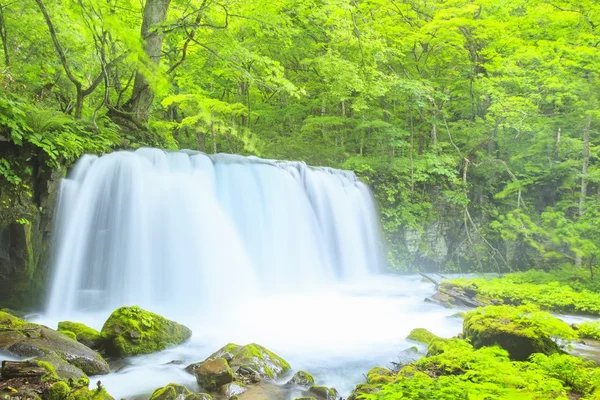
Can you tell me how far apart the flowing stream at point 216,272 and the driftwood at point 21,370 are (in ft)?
3.01

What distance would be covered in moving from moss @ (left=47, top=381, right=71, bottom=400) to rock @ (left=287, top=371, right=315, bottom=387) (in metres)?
2.04

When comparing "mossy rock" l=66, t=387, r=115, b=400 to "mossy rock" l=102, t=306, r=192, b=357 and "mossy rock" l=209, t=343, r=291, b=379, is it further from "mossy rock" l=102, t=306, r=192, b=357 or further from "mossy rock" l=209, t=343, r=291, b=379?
"mossy rock" l=102, t=306, r=192, b=357

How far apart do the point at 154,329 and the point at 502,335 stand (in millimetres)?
4171

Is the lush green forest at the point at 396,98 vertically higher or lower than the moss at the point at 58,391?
higher

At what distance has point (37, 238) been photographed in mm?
6293

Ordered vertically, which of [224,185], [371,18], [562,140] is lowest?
[224,185]

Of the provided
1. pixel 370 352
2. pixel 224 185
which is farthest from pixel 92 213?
pixel 370 352

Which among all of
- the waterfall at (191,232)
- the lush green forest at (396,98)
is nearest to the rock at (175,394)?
the waterfall at (191,232)

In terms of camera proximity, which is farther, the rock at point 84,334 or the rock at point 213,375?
the rock at point 84,334

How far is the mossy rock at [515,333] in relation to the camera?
409cm

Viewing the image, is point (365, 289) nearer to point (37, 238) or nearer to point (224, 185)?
point (224, 185)

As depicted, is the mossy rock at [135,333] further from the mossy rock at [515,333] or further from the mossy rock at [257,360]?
the mossy rock at [515,333]

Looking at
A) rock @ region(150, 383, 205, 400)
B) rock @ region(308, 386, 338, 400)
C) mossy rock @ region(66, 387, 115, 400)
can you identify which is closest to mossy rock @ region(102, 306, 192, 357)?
rock @ region(150, 383, 205, 400)

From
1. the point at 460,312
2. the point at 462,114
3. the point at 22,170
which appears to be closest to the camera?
the point at 22,170
